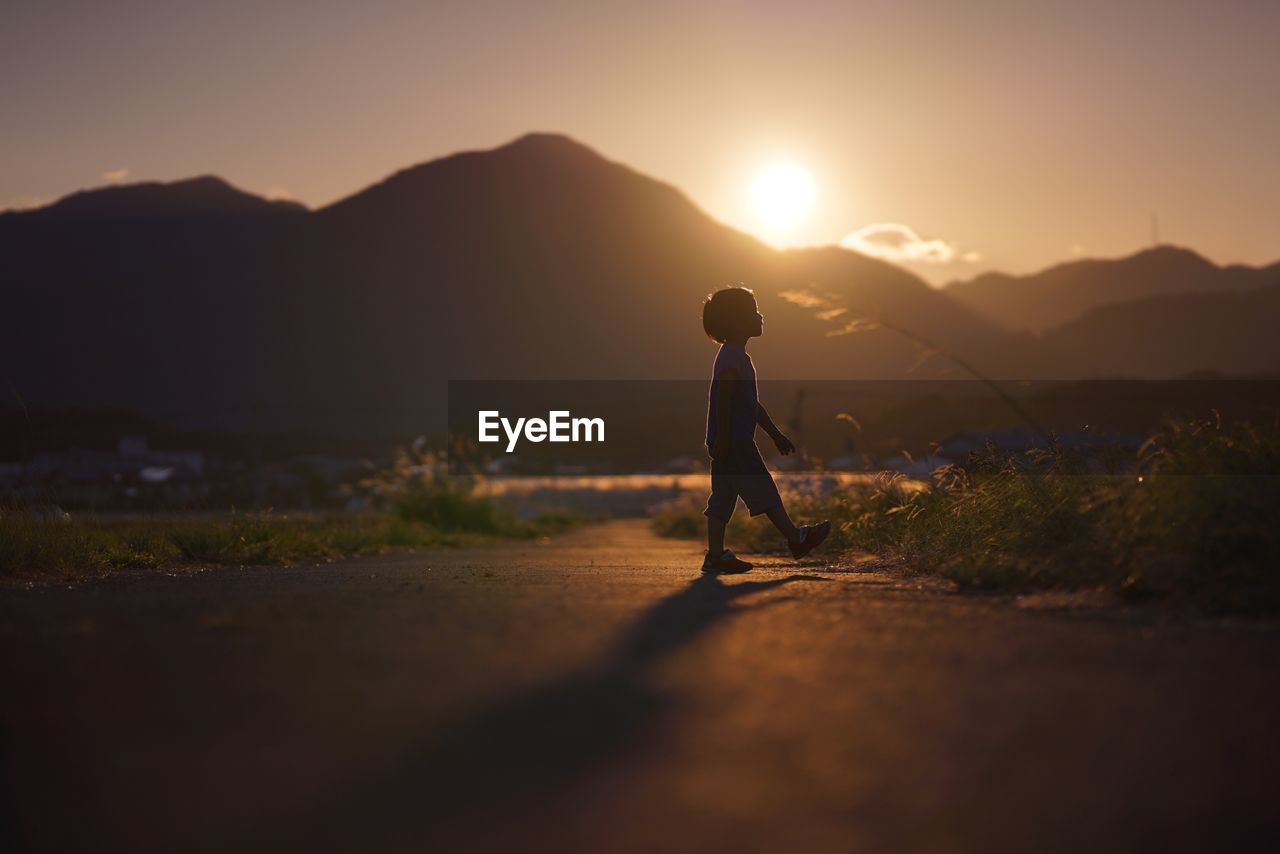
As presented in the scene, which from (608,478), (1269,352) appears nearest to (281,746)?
(608,478)

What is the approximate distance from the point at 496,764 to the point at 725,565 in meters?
4.29

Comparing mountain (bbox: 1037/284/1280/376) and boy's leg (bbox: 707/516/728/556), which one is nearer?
boy's leg (bbox: 707/516/728/556)

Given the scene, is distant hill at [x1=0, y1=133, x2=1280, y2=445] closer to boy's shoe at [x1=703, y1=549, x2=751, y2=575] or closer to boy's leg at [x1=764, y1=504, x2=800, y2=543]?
boy's leg at [x1=764, y1=504, x2=800, y2=543]

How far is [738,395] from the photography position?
6.61 metres

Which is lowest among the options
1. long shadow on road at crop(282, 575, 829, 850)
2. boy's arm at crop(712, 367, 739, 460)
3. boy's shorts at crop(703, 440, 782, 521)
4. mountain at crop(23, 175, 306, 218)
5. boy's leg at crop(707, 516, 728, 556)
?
boy's leg at crop(707, 516, 728, 556)

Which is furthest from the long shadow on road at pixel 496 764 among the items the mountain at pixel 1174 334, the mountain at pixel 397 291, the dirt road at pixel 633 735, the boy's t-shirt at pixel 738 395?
the mountain at pixel 1174 334

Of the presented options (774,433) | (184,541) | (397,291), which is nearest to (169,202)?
(397,291)

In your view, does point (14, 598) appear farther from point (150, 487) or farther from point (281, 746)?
point (150, 487)

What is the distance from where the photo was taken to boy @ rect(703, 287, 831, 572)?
252 inches

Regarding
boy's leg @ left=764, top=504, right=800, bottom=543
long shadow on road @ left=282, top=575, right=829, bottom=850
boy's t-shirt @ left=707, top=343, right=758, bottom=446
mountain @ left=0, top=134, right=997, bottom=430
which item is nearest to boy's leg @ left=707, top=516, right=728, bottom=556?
boy's leg @ left=764, top=504, right=800, bottom=543

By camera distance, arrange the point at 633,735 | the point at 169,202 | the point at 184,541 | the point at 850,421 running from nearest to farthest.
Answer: the point at 633,735 → the point at 184,541 → the point at 850,421 → the point at 169,202

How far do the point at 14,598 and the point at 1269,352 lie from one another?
9437 cm

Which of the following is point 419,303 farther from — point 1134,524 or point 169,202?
point 1134,524

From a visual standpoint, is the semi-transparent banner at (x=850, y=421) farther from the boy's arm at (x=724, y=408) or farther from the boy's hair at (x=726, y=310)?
the boy's arm at (x=724, y=408)
